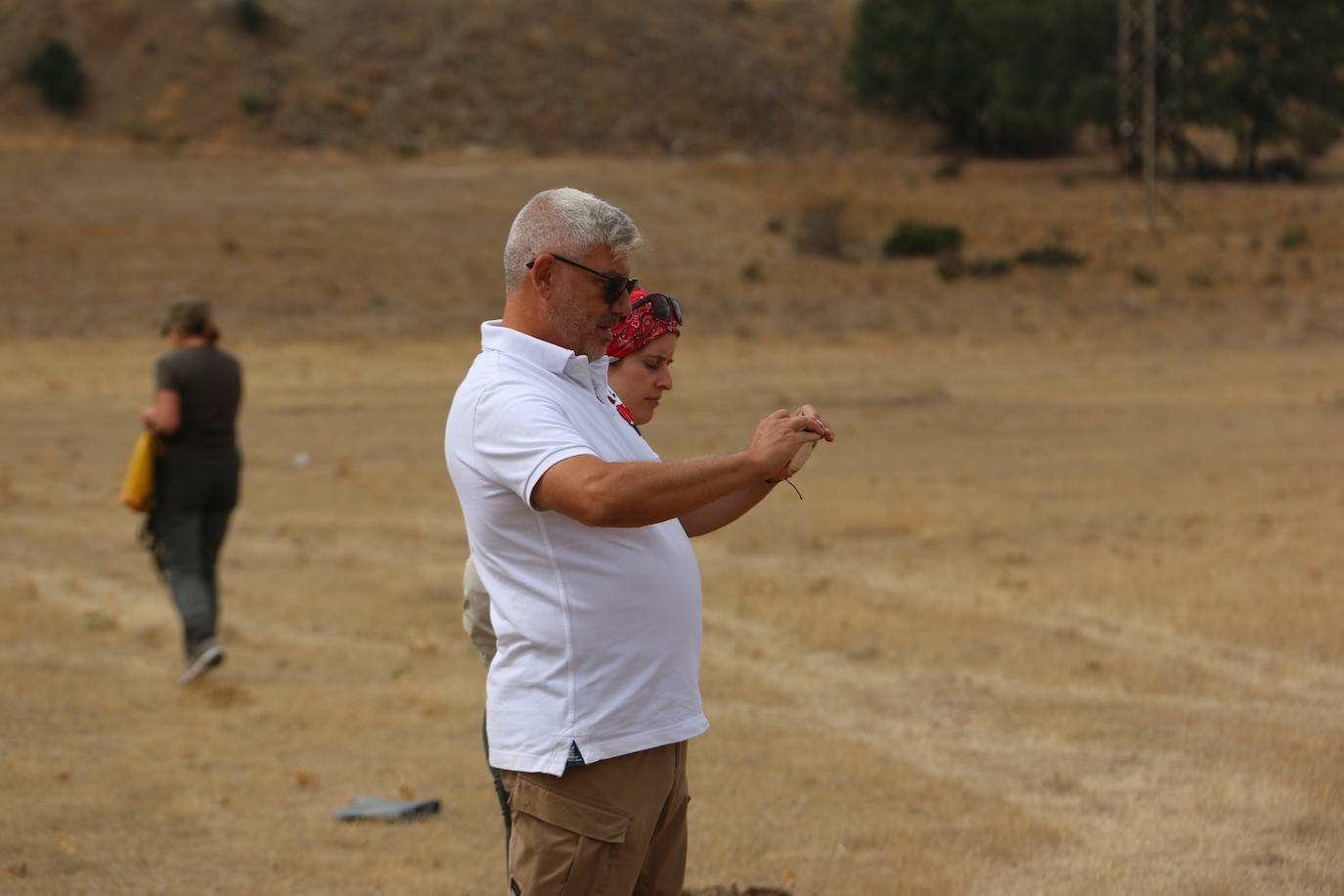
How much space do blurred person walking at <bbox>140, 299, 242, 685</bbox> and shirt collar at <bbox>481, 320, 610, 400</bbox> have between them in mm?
4824

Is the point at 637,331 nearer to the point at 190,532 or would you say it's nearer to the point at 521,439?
the point at 521,439

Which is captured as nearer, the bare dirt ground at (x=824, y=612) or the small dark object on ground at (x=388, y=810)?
the bare dirt ground at (x=824, y=612)

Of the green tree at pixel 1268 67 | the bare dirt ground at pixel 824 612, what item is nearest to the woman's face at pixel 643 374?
the bare dirt ground at pixel 824 612

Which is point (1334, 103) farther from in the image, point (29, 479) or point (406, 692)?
point (406, 692)

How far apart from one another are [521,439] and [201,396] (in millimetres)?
5133

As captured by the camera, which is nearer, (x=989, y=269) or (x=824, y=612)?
(x=824, y=612)

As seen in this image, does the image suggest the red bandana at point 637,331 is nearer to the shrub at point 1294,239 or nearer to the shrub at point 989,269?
the shrub at point 989,269

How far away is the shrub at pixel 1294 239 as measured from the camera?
102 feet

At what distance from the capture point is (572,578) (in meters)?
2.73

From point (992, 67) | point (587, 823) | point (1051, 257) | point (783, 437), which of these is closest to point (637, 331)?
point (783, 437)

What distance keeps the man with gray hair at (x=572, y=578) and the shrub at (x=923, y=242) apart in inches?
1118

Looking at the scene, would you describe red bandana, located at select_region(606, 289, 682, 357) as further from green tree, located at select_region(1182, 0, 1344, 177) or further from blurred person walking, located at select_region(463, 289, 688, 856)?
green tree, located at select_region(1182, 0, 1344, 177)

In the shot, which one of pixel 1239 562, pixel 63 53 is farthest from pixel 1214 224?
pixel 63 53

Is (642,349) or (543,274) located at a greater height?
(543,274)
